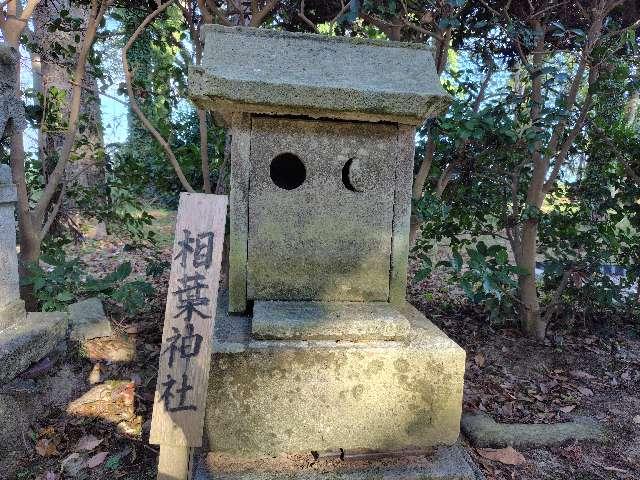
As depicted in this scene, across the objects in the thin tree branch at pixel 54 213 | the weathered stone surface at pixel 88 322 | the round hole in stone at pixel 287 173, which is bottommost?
the weathered stone surface at pixel 88 322

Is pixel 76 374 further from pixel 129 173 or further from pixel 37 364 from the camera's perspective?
pixel 129 173

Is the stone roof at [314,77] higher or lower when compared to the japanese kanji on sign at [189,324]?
higher

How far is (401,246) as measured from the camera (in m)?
2.52

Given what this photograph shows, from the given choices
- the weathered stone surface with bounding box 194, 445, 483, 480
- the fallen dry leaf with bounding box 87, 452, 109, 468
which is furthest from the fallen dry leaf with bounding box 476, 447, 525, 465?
the fallen dry leaf with bounding box 87, 452, 109, 468

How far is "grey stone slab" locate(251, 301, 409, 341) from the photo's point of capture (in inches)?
81.4

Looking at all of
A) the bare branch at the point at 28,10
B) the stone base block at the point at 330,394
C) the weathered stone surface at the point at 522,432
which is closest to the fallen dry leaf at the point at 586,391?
the weathered stone surface at the point at 522,432

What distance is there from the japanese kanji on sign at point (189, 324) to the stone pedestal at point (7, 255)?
1.69 meters

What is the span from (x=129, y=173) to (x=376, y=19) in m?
2.55

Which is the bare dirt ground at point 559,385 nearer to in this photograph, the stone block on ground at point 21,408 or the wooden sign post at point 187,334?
the wooden sign post at point 187,334

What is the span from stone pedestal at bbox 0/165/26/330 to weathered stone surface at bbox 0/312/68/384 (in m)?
0.10

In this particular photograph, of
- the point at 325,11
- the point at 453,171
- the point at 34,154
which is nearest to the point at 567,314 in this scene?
the point at 453,171

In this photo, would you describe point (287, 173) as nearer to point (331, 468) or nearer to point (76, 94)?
point (331, 468)

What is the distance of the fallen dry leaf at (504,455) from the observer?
8.30 feet

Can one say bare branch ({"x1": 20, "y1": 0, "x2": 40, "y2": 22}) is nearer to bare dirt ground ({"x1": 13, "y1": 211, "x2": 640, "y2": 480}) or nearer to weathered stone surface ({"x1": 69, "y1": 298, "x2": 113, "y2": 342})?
weathered stone surface ({"x1": 69, "y1": 298, "x2": 113, "y2": 342})
